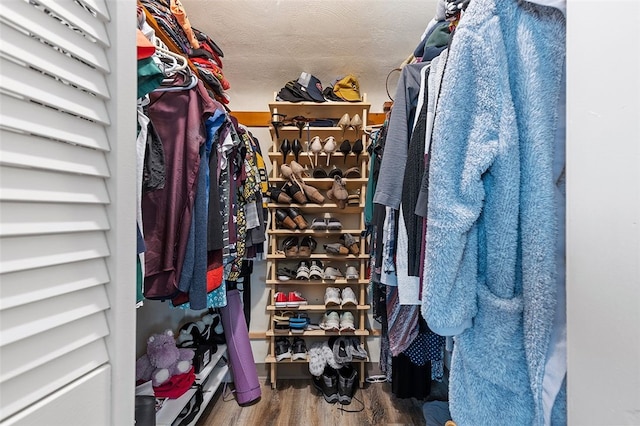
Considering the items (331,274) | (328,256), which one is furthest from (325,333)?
(328,256)

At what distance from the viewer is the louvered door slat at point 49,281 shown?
0.32 m

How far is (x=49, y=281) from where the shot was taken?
0.37 m

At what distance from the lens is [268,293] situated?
7.36ft

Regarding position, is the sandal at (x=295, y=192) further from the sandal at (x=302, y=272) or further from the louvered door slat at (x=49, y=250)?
the louvered door slat at (x=49, y=250)

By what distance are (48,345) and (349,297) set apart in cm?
179

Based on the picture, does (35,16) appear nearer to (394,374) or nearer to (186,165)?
(186,165)

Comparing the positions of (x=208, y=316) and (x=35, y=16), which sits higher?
(x=35, y=16)

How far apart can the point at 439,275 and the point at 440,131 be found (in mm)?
288

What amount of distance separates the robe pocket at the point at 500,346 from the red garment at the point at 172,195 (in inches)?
35.9

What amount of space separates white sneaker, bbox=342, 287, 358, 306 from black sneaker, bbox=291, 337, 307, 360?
44cm

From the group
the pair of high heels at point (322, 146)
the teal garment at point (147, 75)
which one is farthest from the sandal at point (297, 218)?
the teal garment at point (147, 75)

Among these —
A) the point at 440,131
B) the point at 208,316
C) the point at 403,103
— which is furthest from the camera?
the point at 208,316

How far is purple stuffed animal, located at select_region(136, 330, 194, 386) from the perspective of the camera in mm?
1375

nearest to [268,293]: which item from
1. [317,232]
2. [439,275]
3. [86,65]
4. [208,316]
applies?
[208,316]
